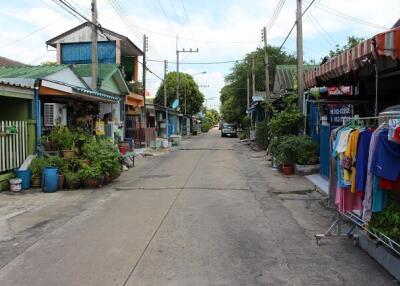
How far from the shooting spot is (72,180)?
Result: 40.9 feet

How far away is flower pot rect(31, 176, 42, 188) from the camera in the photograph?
1266cm

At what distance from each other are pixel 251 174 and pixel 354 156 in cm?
968

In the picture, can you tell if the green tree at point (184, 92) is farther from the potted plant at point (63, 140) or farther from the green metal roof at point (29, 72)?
the potted plant at point (63, 140)

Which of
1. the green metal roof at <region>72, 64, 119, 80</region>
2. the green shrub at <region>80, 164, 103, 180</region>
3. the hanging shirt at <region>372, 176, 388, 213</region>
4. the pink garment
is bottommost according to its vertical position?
the green shrub at <region>80, 164, 103, 180</region>

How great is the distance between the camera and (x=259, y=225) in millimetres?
8047

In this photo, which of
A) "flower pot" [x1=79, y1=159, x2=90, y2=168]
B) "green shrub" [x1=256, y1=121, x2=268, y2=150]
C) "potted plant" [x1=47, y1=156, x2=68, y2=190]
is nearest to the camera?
"potted plant" [x1=47, y1=156, x2=68, y2=190]

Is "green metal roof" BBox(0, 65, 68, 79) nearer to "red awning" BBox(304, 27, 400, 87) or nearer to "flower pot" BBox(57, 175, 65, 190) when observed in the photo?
"flower pot" BBox(57, 175, 65, 190)

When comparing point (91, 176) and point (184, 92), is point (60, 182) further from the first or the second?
point (184, 92)

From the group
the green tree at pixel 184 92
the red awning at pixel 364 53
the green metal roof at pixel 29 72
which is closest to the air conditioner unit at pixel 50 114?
the green metal roof at pixel 29 72

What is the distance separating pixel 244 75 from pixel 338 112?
45510 millimetres

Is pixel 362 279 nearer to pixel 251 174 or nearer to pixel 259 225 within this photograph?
pixel 259 225

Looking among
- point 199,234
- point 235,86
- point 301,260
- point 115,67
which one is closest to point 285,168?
point 199,234

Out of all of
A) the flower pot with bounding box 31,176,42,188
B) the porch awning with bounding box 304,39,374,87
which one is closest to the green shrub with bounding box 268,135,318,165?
the porch awning with bounding box 304,39,374,87

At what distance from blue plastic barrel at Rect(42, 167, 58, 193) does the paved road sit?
6.85ft
